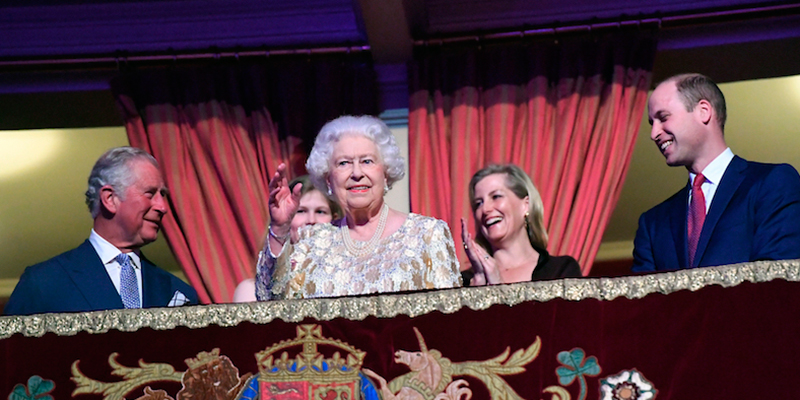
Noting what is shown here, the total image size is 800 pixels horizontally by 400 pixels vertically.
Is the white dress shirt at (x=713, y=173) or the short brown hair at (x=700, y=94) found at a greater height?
the short brown hair at (x=700, y=94)

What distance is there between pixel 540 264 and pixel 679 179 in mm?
2804

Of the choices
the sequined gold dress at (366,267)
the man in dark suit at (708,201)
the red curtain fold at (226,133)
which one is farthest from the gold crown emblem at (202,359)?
the red curtain fold at (226,133)

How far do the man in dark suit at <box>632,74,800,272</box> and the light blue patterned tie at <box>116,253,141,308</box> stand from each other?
61.1 inches

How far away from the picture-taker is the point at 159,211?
10.8ft

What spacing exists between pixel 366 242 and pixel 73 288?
0.89 meters

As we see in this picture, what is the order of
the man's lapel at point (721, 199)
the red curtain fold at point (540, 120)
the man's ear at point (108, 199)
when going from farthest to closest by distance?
the red curtain fold at point (540, 120) → the man's ear at point (108, 199) → the man's lapel at point (721, 199)

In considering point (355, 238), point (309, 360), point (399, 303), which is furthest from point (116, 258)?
point (399, 303)

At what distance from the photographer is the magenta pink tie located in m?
2.93

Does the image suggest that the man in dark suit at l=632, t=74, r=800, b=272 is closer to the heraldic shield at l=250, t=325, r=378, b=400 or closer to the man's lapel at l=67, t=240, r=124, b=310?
the heraldic shield at l=250, t=325, r=378, b=400

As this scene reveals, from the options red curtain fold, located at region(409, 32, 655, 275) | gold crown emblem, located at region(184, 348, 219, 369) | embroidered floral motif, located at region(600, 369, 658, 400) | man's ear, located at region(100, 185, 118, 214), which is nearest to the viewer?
embroidered floral motif, located at region(600, 369, 658, 400)

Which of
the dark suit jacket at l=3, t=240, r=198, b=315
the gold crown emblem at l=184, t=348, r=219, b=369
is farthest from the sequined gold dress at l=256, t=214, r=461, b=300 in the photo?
the gold crown emblem at l=184, t=348, r=219, b=369

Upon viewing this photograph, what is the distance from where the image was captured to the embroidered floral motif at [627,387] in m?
2.30

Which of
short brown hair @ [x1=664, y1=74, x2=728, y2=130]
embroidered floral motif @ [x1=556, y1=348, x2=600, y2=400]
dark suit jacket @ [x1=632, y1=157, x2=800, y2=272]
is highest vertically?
short brown hair @ [x1=664, y1=74, x2=728, y2=130]

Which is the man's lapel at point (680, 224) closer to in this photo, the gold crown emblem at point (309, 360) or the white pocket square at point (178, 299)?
the gold crown emblem at point (309, 360)
